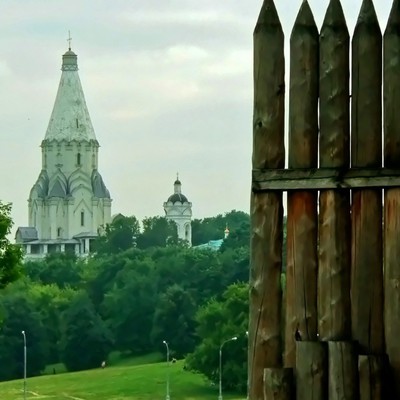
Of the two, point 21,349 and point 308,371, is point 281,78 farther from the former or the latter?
point 21,349

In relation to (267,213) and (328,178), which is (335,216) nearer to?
(328,178)

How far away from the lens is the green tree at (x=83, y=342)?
397 feet

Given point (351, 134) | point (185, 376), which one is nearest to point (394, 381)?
point (351, 134)

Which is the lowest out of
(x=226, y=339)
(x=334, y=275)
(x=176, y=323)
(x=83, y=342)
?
(x=334, y=275)

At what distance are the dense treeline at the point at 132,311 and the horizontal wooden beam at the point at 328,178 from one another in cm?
8321

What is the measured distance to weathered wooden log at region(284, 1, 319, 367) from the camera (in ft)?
32.7

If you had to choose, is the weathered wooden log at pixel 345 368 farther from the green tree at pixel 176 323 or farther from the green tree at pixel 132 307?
the green tree at pixel 132 307

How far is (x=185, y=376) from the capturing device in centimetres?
10112

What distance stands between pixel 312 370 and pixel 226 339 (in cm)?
8540

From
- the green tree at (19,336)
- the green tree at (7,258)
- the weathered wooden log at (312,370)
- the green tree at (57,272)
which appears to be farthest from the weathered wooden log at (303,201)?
the green tree at (57,272)

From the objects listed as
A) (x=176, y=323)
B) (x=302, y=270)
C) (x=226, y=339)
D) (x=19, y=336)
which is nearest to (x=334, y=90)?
(x=302, y=270)

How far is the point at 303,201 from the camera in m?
10.0

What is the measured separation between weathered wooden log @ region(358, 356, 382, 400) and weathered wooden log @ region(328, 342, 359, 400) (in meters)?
0.03

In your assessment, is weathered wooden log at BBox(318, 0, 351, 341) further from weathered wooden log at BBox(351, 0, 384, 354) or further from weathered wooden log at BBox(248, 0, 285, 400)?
weathered wooden log at BBox(248, 0, 285, 400)
